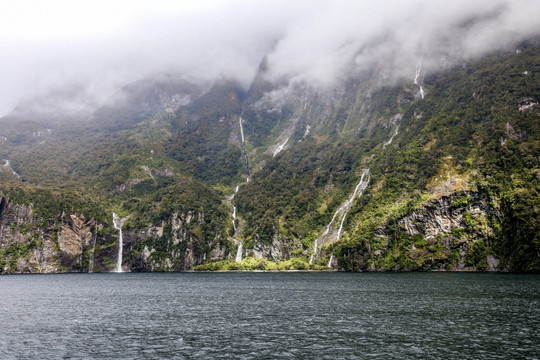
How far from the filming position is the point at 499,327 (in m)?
43.7

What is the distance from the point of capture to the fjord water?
3516 cm

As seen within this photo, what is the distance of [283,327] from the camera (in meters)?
46.6

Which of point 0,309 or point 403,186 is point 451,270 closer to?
point 403,186

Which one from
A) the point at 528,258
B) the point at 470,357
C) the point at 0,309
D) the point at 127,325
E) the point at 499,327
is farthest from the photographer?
the point at 528,258

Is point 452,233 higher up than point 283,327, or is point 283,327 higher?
point 452,233

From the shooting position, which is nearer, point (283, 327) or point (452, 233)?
point (283, 327)

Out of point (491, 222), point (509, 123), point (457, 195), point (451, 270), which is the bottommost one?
point (451, 270)

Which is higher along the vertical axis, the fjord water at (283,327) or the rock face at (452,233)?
the rock face at (452,233)

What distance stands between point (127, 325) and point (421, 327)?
129ft

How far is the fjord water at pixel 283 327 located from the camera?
35.2 metres


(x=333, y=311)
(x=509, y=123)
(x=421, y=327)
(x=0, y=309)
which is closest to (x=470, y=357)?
(x=421, y=327)

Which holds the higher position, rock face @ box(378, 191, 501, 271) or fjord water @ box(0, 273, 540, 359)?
rock face @ box(378, 191, 501, 271)

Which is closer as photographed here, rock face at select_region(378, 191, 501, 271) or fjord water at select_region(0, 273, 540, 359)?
fjord water at select_region(0, 273, 540, 359)

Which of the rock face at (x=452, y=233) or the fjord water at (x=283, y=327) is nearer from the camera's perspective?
the fjord water at (x=283, y=327)
